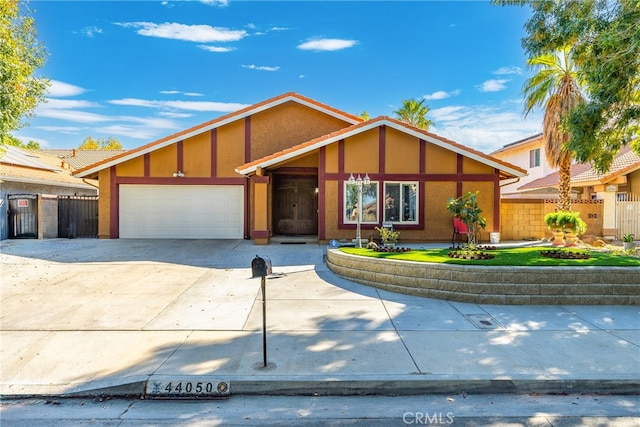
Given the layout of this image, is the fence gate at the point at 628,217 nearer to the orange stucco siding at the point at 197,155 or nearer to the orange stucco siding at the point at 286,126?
the orange stucco siding at the point at 286,126

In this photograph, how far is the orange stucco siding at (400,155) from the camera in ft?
44.7

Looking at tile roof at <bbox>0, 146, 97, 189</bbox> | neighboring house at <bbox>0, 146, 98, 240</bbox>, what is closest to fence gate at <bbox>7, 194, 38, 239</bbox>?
neighboring house at <bbox>0, 146, 98, 240</bbox>

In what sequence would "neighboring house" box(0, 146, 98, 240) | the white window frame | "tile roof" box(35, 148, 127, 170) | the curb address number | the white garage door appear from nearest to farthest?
the curb address number, the white window frame, "neighboring house" box(0, 146, 98, 240), the white garage door, "tile roof" box(35, 148, 127, 170)

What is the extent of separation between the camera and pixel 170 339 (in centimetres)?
525

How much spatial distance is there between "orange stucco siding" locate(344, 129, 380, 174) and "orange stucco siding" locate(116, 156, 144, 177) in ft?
28.3

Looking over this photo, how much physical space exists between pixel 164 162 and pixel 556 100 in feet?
52.1

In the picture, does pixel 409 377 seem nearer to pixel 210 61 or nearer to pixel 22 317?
pixel 22 317

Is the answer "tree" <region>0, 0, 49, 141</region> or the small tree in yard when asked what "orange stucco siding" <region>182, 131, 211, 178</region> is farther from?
the small tree in yard

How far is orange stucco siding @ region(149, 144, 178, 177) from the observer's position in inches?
606

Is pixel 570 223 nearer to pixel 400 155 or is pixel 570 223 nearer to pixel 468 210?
pixel 468 210

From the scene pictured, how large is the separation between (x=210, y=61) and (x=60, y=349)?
15510 millimetres

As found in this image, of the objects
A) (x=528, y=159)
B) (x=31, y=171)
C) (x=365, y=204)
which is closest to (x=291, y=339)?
(x=365, y=204)

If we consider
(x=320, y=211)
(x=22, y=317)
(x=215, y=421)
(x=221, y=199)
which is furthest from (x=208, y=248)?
(x=215, y=421)

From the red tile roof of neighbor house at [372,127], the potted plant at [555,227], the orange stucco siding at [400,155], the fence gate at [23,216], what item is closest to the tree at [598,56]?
the potted plant at [555,227]
